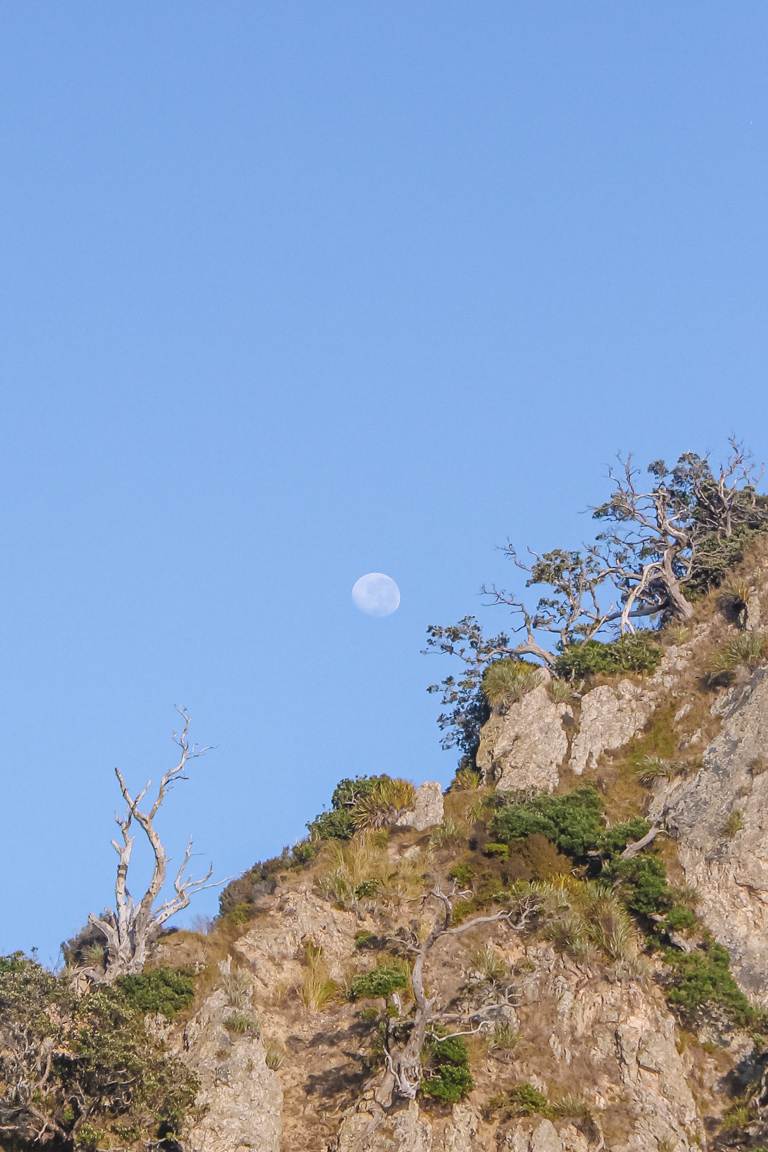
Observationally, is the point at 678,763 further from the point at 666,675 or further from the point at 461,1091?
the point at 461,1091

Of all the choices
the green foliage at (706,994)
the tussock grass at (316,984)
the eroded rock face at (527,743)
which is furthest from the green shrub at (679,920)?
the tussock grass at (316,984)

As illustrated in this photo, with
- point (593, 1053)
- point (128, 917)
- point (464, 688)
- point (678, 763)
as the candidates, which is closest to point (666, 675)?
point (678, 763)

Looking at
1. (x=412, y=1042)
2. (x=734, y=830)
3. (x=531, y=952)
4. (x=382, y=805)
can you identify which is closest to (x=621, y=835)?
(x=734, y=830)

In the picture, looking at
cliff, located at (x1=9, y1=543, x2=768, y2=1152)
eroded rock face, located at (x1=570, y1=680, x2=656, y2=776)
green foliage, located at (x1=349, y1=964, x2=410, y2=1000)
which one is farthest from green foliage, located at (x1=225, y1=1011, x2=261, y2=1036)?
eroded rock face, located at (x1=570, y1=680, x2=656, y2=776)

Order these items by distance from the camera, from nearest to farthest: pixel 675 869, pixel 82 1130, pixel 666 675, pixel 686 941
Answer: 1. pixel 82 1130
2. pixel 686 941
3. pixel 675 869
4. pixel 666 675

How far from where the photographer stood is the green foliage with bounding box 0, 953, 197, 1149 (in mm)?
31859

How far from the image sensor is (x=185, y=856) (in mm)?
40125

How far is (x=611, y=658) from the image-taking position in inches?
1960

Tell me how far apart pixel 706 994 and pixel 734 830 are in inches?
233

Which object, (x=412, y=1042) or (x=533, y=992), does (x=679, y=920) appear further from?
(x=412, y=1042)

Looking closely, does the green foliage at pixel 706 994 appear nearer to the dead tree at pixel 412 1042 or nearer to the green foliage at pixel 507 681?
the dead tree at pixel 412 1042

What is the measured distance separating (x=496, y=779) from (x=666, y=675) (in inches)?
290

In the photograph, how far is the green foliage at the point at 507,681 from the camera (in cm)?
4884

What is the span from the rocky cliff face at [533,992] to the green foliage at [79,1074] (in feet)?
3.96
